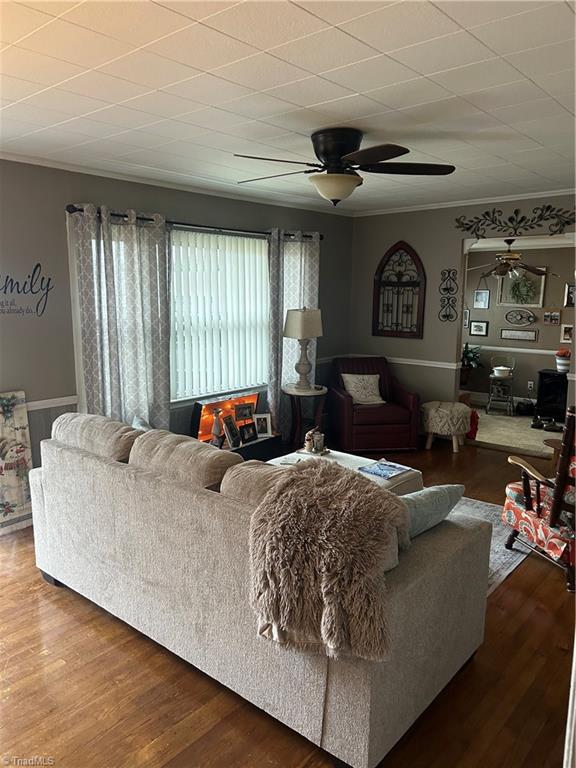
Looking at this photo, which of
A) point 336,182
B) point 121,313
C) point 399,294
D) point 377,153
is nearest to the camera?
point 377,153

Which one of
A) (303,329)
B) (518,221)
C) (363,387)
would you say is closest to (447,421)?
(363,387)

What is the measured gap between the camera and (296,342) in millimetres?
5922

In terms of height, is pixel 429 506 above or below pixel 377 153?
below

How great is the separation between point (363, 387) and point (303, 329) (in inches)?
43.4

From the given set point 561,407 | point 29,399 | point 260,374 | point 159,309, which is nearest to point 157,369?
point 159,309

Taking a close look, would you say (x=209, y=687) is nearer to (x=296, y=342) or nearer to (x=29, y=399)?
(x=29, y=399)

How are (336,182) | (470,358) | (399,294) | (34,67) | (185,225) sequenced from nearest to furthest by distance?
(34,67)
(336,182)
(185,225)
(399,294)
(470,358)

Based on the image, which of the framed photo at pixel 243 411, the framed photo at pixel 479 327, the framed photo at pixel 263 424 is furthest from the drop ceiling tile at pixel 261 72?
the framed photo at pixel 479 327

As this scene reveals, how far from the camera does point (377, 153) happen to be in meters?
2.53

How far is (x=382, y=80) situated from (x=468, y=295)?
23.5ft

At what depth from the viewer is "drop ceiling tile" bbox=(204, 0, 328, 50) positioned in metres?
1.73

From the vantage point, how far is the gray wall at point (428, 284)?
233 inches

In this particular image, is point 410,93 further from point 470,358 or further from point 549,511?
point 470,358

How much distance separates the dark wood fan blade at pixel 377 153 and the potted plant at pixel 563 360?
6.19 metres
